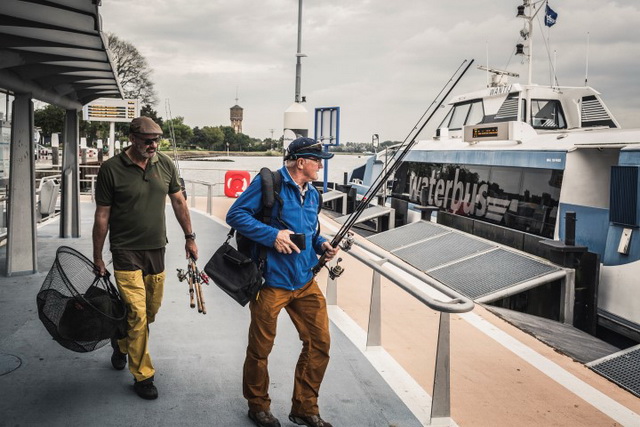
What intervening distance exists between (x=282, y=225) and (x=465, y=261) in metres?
5.92

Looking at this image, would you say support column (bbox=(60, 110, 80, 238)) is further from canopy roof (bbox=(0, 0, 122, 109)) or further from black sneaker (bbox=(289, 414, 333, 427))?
black sneaker (bbox=(289, 414, 333, 427))

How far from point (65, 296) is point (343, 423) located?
1959 millimetres

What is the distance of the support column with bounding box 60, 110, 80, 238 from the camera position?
382 inches

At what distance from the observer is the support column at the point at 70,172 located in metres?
9.71

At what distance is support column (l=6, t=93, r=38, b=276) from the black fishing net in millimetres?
3877

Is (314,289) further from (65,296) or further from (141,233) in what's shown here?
(65,296)

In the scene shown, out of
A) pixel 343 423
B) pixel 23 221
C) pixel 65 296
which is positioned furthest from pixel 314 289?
pixel 23 221

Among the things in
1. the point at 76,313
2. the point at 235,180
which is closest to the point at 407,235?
the point at 76,313

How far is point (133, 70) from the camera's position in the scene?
52094mm

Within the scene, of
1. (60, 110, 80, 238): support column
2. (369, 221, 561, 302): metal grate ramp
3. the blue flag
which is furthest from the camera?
the blue flag

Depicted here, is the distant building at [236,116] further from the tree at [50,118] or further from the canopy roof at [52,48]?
the canopy roof at [52,48]

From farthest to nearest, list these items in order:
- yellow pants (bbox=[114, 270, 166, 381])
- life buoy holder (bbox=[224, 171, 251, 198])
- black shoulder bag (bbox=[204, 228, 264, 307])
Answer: life buoy holder (bbox=[224, 171, 251, 198]) → yellow pants (bbox=[114, 270, 166, 381]) → black shoulder bag (bbox=[204, 228, 264, 307])

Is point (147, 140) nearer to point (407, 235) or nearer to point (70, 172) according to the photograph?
point (70, 172)

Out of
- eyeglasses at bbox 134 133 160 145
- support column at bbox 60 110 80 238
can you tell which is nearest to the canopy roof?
support column at bbox 60 110 80 238
